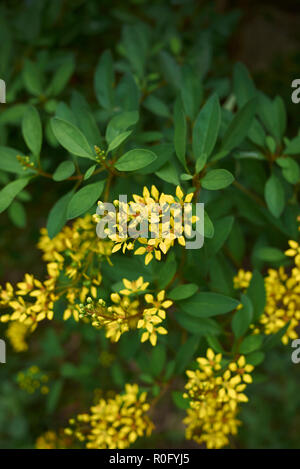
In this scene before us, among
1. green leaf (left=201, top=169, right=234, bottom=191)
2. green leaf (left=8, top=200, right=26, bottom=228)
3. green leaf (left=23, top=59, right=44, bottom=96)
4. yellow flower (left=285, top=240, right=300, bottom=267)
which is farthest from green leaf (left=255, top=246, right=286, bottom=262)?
green leaf (left=23, top=59, right=44, bottom=96)

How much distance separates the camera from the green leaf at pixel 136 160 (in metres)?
1.07

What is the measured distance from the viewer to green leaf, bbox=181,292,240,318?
1.19 m

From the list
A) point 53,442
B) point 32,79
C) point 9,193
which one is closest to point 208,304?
point 9,193

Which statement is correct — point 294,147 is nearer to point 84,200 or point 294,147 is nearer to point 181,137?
point 181,137

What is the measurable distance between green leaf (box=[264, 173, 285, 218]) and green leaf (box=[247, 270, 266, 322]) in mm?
225

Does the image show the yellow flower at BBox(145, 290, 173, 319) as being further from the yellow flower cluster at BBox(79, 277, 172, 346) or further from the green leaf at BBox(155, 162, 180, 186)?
the green leaf at BBox(155, 162, 180, 186)

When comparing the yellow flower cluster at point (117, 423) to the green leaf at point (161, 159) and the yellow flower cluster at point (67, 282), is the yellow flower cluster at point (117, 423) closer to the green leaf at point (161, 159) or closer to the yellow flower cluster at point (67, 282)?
the yellow flower cluster at point (67, 282)

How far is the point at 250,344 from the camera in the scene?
1.29m

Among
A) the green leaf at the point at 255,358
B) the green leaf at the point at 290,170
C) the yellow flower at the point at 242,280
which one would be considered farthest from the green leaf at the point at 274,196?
the green leaf at the point at 255,358

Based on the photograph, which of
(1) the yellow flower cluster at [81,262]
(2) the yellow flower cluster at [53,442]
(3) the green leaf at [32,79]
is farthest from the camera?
(3) the green leaf at [32,79]

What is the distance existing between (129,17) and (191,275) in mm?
1524

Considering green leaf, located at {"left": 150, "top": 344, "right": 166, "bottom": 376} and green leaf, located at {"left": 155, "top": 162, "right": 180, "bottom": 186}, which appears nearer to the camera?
green leaf, located at {"left": 155, "top": 162, "right": 180, "bottom": 186}

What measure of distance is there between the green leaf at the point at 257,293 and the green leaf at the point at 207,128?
1.36 feet
